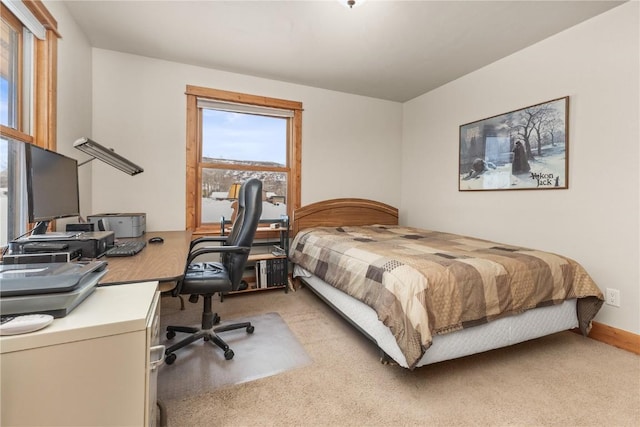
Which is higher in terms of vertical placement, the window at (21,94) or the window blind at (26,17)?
the window blind at (26,17)

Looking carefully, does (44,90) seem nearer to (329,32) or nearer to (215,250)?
(215,250)

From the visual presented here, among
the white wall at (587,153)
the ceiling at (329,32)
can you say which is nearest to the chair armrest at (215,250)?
the ceiling at (329,32)

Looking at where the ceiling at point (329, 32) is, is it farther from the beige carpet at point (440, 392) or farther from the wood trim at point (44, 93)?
the beige carpet at point (440, 392)

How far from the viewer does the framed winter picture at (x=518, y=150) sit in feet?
8.17

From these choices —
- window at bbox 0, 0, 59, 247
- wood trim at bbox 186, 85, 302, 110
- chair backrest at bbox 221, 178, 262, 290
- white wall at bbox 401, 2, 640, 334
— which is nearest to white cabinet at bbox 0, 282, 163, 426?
chair backrest at bbox 221, 178, 262, 290

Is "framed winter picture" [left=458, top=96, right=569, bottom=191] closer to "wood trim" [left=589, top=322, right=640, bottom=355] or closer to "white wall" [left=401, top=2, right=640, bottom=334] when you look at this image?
"white wall" [left=401, top=2, right=640, bottom=334]

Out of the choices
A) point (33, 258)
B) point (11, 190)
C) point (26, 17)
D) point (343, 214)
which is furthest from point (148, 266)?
point (343, 214)

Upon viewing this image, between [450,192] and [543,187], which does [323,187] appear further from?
[543,187]

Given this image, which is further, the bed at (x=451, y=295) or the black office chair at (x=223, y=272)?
the black office chair at (x=223, y=272)

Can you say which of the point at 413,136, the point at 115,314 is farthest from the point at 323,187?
the point at 115,314

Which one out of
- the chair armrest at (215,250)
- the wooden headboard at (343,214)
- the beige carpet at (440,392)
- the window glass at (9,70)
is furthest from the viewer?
the wooden headboard at (343,214)

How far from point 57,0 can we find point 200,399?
2827 millimetres

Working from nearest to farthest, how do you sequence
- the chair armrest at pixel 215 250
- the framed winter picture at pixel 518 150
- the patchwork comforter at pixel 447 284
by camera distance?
the patchwork comforter at pixel 447 284
the chair armrest at pixel 215 250
the framed winter picture at pixel 518 150

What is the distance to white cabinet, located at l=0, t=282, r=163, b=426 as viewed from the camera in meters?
0.69
